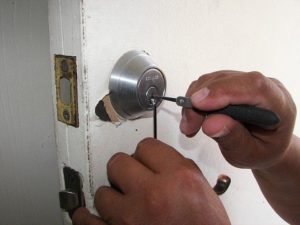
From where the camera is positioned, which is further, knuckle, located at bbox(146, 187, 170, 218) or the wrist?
the wrist

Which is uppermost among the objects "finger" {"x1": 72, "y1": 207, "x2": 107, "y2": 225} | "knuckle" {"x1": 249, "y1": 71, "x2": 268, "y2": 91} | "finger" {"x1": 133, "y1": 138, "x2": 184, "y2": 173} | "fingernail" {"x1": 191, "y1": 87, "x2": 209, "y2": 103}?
"knuckle" {"x1": 249, "y1": 71, "x2": 268, "y2": 91}

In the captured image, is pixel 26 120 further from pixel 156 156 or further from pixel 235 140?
pixel 235 140

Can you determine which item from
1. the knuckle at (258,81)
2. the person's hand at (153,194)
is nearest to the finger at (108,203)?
the person's hand at (153,194)

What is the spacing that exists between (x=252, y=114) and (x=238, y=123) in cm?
3

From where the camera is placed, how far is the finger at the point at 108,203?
0.42 metres

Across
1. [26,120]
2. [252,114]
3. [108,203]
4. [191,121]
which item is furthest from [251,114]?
[26,120]

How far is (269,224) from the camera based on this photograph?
0.82 metres

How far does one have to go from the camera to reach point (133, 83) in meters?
0.41

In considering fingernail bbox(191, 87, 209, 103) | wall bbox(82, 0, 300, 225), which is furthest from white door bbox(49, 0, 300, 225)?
fingernail bbox(191, 87, 209, 103)

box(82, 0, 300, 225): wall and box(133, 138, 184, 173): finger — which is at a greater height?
box(82, 0, 300, 225): wall

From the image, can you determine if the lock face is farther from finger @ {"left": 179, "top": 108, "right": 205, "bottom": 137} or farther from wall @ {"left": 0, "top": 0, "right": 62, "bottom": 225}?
wall @ {"left": 0, "top": 0, "right": 62, "bottom": 225}

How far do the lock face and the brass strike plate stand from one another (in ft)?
0.17

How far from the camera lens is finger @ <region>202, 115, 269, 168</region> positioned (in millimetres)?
392

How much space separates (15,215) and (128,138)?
30 cm
